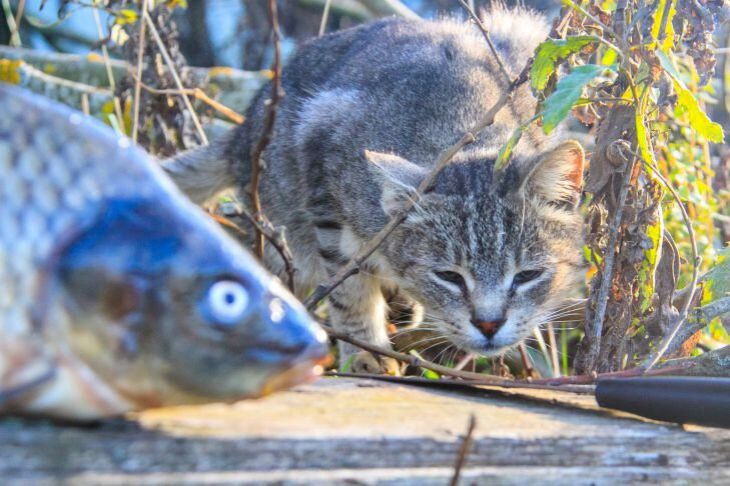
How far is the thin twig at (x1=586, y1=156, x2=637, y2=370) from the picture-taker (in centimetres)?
245

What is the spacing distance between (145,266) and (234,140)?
3302mm

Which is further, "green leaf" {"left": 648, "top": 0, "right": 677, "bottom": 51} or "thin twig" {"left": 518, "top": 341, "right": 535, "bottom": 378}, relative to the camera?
"thin twig" {"left": 518, "top": 341, "right": 535, "bottom": 378}

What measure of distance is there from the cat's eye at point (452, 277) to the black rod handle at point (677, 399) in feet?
4.52

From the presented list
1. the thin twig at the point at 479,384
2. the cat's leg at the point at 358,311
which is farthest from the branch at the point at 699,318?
the cat's leg at the point at 358,311

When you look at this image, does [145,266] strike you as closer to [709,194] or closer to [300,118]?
[300,118]

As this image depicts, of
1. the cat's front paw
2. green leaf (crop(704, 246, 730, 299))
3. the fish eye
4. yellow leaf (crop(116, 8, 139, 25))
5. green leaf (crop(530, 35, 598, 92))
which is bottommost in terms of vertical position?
the cat's front paw

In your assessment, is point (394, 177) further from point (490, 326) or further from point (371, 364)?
point (371, 364)

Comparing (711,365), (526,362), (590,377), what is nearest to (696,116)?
(711,365)

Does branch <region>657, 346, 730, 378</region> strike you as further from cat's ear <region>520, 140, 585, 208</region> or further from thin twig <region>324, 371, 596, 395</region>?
cat's ear <region>520, 140, 585, 208</region>

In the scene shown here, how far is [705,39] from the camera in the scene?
2443mm

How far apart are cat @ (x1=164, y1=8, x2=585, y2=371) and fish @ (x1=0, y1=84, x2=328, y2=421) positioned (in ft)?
5.75

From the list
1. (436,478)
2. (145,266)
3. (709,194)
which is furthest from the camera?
(709,194)

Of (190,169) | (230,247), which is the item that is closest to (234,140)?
(190,169)

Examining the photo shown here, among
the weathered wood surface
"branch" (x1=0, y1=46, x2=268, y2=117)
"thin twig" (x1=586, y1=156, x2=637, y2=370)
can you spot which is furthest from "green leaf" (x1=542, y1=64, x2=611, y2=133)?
"branch" (x1=0, y1=46, x2=268, y2=117)
